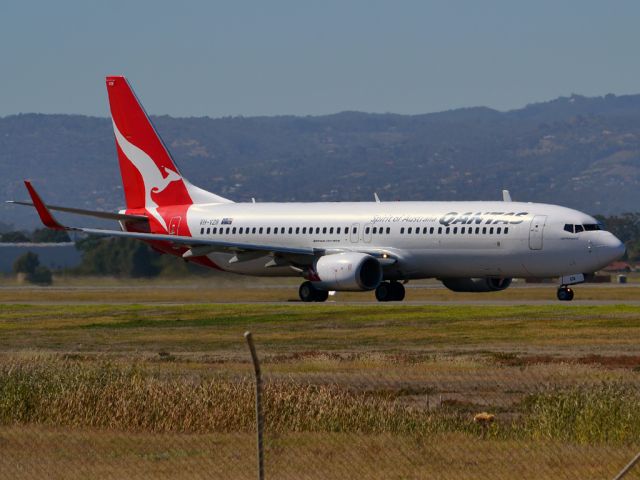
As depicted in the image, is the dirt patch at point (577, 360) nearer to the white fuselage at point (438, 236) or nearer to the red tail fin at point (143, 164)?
the white fuselage at point (438, 236)

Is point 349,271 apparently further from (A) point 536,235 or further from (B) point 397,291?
(A) point 536,235

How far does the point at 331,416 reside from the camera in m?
24.3

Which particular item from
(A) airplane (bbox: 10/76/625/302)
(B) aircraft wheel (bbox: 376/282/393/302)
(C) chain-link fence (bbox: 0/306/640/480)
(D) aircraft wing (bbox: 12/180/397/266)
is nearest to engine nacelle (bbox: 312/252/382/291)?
(A) airplane (bbox: 10/76/625/302)

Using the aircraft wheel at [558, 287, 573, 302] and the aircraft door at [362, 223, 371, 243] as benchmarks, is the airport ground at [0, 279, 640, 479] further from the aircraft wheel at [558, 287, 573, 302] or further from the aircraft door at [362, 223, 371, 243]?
the aircraft door at [362, 223, 371, 243]

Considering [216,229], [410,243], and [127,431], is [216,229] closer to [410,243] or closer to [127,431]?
[410,243]

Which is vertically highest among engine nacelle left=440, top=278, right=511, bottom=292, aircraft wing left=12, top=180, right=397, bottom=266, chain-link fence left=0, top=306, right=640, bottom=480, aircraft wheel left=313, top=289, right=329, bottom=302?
aircraft wing left=12, top=180, right=397, bottom=266

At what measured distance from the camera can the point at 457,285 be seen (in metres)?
62.4

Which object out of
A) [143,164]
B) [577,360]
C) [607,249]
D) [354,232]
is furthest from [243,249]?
[577,360]

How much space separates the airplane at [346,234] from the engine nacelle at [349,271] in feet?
0.16

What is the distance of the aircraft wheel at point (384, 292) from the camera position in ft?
205

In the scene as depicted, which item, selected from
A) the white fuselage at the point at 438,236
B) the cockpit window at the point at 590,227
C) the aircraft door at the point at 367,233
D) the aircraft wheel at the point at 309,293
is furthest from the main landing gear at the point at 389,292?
the cockpit window at the point at 590,227

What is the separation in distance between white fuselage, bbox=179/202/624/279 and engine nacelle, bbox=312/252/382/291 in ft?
3.70

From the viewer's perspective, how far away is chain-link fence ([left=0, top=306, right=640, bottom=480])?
20.9 metres

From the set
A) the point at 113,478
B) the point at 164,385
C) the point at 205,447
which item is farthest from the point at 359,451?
the point at 164,385
